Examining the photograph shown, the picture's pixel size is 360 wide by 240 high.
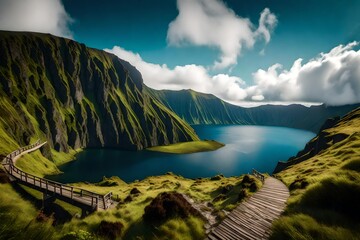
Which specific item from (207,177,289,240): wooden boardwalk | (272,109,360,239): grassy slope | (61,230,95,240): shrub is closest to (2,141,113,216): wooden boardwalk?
(207,177,289,240): wooden boardwalk

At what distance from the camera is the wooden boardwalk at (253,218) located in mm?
17828

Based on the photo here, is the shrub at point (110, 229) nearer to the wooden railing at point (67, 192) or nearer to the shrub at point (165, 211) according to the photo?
the shrub at point (165, 211)

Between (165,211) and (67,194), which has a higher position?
(165,211)

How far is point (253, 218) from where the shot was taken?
2050cm

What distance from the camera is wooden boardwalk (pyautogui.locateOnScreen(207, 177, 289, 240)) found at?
1783 centimetres

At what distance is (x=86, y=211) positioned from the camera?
3225 cm

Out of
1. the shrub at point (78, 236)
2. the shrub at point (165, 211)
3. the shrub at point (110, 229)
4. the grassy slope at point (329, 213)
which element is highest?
the grassy slope at point (329, 213)

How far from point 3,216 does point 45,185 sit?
4143 cm

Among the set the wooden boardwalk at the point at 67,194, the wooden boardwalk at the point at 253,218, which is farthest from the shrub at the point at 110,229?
the wooden boardwalk at the point at 67,194

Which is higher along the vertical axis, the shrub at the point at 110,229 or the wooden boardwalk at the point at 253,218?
the wooden boardwalk at the point at 253,218

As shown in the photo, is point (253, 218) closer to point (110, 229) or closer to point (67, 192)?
point (110, 229)

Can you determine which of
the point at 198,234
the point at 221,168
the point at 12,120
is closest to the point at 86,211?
the point at 198,234

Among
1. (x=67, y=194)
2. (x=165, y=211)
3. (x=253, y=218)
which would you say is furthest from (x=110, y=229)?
(x=67, y=194)

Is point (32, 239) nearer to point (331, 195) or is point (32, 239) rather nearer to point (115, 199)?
point (331, 195)
